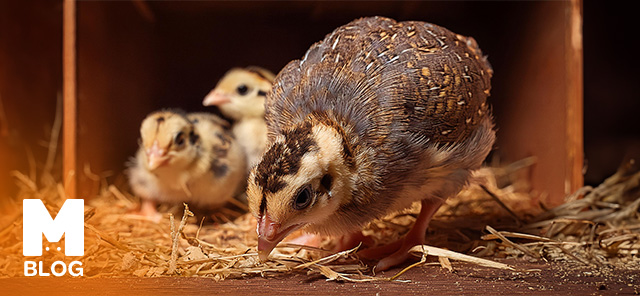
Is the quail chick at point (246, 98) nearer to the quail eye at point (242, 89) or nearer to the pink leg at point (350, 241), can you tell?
the quail eye at point (242, 89)

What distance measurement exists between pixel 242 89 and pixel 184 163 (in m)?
0.56

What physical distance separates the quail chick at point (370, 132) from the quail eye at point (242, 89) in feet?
3.13

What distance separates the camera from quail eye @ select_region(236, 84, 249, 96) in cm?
268

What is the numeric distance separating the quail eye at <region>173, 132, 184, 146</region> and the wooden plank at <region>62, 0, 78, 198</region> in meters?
0.38

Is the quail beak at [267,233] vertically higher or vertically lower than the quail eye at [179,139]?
lower

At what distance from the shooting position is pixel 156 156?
7.14 feet

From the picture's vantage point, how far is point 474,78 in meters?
1.71

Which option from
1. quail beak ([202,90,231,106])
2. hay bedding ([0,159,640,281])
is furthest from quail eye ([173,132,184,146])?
quail beak ([202,90,231,106])

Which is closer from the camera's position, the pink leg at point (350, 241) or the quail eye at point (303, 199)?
the quail eye at point (303, 199)

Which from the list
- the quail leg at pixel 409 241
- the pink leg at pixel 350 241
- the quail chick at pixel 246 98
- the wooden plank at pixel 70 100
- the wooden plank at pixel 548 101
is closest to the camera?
the quail leg at pixel 409 241

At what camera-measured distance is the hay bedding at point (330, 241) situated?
1.58m

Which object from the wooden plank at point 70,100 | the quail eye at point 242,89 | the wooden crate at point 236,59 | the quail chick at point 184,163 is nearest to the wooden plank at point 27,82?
the wooden crate at point 236,59

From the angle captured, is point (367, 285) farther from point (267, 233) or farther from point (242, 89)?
point (242, 89)

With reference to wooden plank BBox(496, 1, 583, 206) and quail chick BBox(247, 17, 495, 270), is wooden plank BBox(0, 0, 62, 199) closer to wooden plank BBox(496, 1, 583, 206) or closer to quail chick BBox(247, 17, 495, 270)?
quail chick BBox(247, 17, 495, 270)
